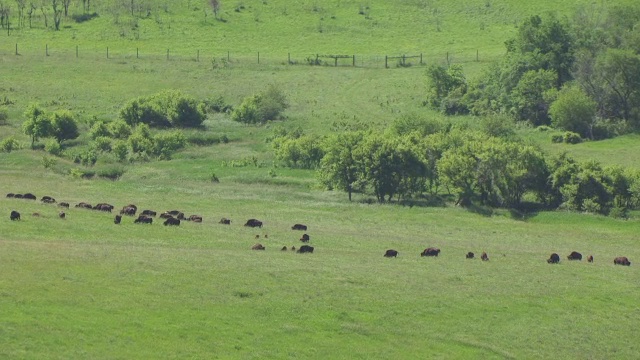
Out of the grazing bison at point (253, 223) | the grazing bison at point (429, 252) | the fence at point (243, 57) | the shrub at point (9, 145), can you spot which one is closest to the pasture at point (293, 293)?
the grazing bison at point (253, 223)

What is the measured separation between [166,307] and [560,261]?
30.8 metres

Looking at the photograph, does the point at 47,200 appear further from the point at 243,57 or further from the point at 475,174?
the point at 243,57

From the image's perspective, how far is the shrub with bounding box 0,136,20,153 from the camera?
381 ft

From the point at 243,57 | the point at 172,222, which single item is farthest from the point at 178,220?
the point at 243,57

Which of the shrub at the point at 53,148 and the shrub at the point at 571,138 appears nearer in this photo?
the shrub at the point at 53,148

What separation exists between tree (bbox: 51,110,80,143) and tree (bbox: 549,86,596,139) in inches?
1962

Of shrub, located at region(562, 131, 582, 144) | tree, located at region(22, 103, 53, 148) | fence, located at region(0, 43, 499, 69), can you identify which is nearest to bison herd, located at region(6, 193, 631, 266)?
tree, located at region(22, 103, 53, 148)

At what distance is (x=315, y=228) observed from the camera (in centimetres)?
8456

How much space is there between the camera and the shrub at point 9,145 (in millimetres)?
116188

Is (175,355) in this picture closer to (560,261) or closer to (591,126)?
(560,261)

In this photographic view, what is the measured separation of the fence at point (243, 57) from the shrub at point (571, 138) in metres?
33.9

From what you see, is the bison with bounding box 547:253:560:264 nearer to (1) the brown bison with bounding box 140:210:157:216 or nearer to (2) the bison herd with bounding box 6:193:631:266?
(2) the bison herd with bounding box 6:193:631:266

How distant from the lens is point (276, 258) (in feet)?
224

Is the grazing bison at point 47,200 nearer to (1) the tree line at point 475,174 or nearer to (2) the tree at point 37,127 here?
(1) the tree line at point 475,174
